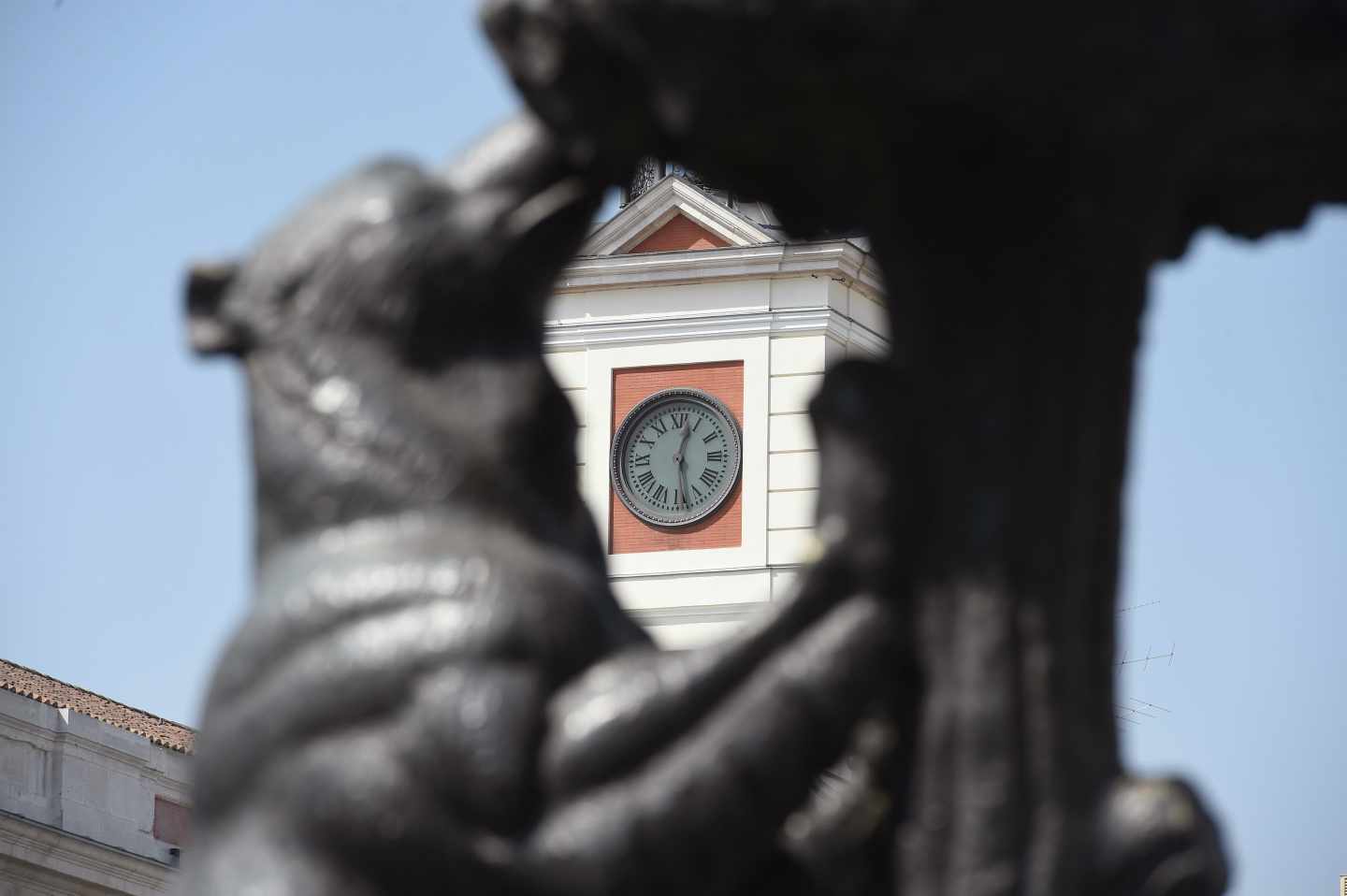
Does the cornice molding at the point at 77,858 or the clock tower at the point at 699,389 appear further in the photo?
the clock tower at the point at 699,389

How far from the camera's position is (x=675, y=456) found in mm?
34156

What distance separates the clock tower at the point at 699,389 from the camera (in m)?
33.9

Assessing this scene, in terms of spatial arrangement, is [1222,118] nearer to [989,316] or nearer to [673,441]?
[989,316]

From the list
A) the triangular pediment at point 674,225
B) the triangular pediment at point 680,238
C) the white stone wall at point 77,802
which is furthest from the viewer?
the triangular pediment at point 680,238

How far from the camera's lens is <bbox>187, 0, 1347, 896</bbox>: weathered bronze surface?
2.82 m

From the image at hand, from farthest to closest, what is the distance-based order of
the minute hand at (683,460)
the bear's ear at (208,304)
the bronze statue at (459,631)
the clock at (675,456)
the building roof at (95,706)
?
the minute hand at (683,460), the clock at (675,456), the building roof at (95,706), the bear's ear at (208,304), the bronze statue at (459,631)

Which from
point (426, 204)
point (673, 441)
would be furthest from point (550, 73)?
point (673, 441)

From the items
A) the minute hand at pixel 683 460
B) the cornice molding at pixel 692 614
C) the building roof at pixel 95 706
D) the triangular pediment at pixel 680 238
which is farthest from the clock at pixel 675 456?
the building roof at pixel 95 706

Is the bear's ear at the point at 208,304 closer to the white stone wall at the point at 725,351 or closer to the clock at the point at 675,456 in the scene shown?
the white stone wall at the point at 725,351

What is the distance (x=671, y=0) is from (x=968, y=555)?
64cm

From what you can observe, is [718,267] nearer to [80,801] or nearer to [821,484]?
[80,801]

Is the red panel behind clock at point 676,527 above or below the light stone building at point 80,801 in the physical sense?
above

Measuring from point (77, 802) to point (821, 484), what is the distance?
28803 mm

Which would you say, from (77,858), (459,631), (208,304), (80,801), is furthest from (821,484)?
(80,801)
